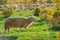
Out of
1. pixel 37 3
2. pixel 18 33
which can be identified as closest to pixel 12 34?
pixel 18 33

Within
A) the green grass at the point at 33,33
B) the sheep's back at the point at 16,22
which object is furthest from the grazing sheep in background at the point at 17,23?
the green grass at the point at 33,33

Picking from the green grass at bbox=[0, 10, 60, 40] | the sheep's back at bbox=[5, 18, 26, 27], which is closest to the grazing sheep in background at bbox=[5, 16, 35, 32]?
the sheep's back at bbox=[5, 18, 26, 27]

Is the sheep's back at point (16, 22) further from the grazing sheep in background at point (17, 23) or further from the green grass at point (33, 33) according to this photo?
the green grass at point (33, 33)

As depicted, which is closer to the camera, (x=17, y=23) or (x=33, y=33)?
(x=33, y=33)

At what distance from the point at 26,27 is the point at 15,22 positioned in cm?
52

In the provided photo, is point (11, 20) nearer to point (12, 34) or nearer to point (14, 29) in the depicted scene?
point (14, 29)

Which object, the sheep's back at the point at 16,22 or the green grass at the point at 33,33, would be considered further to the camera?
the sheep's back at the point at 16,22

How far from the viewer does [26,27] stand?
33.0ft

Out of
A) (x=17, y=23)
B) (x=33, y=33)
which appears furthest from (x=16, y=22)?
(x=33, y=33)

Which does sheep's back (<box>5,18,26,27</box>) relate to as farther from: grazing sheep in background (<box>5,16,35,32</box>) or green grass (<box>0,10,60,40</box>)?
green grass (<box>0,10,60,40</box>)

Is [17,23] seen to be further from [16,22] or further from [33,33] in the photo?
[33,33]

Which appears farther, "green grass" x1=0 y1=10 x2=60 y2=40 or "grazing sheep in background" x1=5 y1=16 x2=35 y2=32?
"grazing sheep in background" x1=5 y1=16 x2=35 y2=32

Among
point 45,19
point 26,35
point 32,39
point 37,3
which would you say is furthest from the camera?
point 37,3

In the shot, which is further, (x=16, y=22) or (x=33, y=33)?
(x=16, y=22)
